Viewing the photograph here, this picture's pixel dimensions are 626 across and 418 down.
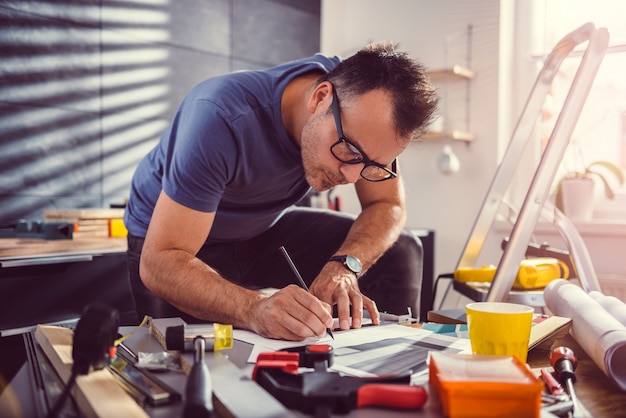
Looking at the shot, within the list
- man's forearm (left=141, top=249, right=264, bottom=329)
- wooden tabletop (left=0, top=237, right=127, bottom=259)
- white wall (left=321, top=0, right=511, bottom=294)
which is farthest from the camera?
white wall (left=321, top=0, right=511, bottom=294)

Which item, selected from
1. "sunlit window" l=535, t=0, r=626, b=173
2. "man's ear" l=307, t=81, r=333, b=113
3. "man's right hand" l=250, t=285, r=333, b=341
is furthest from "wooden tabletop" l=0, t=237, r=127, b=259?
"sunlit window" l=535, t=0, r=626, b=173

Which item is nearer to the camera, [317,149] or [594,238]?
[317,149]

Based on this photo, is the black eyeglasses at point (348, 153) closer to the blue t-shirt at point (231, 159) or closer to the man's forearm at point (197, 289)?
the blue t-shirt at point (231, 159)

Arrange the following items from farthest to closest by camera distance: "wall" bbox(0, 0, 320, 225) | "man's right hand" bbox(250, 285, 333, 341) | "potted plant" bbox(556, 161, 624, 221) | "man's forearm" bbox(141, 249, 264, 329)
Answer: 1. "potted plant" bbox(556, 161, 624, 221)
2. "wall" bbox(0, 0, 320, 225)
3. "man's forearm" bbox(141, 249, 264, 329)
4. "man's right hand" bbox(250, 285, 333, 341)

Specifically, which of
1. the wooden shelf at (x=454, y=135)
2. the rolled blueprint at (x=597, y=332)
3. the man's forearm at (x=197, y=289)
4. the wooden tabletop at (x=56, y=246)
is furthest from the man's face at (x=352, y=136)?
the wooden shelf at (x=454, y=135)

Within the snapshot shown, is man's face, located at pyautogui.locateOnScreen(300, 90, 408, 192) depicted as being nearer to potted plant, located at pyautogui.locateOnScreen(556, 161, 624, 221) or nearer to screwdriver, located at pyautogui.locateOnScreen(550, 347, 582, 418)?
screwdriver, located at pyautogui.locateOnScreen(550, 347, 582, 418)

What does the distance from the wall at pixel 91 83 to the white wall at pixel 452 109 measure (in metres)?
1.02

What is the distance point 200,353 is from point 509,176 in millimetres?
1499

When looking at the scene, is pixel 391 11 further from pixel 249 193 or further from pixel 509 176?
pixel 249 193

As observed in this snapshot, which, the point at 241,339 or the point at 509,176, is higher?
the point at 509,176

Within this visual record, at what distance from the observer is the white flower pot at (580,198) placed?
2717 mm

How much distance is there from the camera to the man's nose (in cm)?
129

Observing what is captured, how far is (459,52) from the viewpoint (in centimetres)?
313

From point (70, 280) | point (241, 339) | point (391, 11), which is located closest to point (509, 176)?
point (241, 339)
